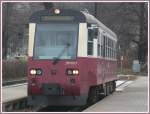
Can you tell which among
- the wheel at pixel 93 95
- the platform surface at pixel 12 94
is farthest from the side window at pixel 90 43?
the platform surface at pixel 12 94

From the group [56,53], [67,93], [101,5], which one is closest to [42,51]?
[56,53]

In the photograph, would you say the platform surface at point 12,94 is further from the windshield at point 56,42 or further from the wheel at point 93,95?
the wheel at point 93,95

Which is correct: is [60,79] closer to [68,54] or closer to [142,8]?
[68,54]

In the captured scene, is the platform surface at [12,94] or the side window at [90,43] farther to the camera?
the platform surface at [12,94]

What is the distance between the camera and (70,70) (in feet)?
58.0

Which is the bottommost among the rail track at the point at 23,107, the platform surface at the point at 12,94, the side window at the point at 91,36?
the rail track at the point at 23,107

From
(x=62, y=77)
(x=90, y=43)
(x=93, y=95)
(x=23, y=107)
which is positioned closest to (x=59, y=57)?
(x=62, y=77)

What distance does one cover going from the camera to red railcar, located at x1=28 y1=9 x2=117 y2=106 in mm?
17672

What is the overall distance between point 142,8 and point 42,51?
48.1 m

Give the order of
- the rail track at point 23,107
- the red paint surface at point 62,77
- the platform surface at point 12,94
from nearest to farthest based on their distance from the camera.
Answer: the red paint surface at point 62,77 < the rail track at point 23,107 < the platform surface at point 12,94

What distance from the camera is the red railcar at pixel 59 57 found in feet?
58.0

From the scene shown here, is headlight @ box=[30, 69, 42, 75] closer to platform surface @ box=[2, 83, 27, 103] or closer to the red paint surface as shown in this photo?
the red paint surface

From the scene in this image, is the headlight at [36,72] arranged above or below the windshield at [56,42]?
below

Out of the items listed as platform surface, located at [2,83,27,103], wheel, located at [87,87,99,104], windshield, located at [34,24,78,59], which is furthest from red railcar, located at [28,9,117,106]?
platform surface, located at [2,83,27,103]
